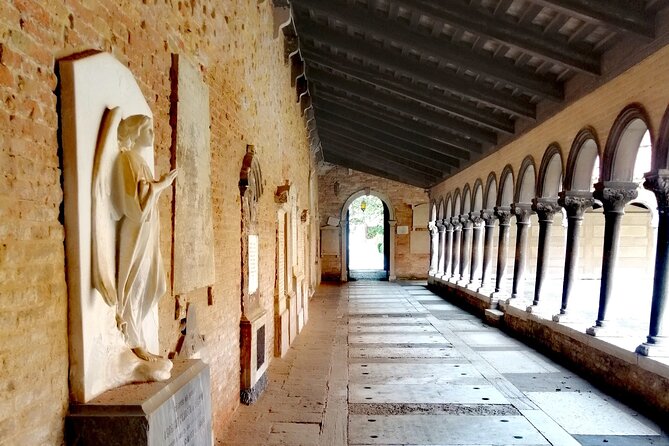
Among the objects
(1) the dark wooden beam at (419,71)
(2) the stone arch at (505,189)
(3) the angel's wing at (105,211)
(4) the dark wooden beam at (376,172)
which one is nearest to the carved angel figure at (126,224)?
(3) the angel's wing at (105,211)

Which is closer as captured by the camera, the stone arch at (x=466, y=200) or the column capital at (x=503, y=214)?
the column capital at (x=503, y=214)

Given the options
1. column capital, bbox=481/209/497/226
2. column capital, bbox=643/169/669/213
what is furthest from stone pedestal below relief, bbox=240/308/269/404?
column capital, bbox=481/209/497/226

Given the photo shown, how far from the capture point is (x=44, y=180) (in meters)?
1.99

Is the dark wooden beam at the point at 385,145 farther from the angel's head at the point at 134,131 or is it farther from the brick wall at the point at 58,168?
the angel's head at the point at 134,131

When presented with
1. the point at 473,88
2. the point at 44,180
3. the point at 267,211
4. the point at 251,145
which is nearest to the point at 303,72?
the point at 473,88

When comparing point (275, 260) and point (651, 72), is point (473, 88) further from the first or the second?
point (275, 260)

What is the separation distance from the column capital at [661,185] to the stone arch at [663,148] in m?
0.07

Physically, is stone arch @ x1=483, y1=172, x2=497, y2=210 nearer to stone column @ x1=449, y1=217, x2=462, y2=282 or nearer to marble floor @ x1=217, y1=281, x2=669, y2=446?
stone column @ x1=449, y1=217, x2=462, y2=282

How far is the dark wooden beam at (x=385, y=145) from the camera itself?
14587mm

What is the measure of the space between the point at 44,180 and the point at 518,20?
6230 mm

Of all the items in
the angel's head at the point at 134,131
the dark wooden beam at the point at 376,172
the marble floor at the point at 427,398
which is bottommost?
the marble floor at the point at 427,398

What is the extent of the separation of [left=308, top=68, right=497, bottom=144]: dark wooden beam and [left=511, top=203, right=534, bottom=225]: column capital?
1.82 m

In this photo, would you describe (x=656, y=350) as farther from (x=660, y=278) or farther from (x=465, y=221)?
(x=465, y=221)

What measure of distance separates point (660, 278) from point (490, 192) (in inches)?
270
